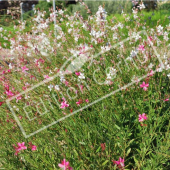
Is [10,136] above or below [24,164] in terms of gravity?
above

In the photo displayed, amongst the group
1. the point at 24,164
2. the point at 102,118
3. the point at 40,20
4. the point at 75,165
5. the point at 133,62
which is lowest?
the point at 24,164

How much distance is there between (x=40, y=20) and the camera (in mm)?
3906

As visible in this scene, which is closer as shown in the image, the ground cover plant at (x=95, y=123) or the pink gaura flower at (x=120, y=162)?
the pink gaura flower at (x=120, y=162)

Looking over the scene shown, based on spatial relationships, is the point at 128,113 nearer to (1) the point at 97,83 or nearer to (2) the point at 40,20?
(1) the point at 97,83

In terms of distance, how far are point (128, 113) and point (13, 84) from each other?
1.51 metres

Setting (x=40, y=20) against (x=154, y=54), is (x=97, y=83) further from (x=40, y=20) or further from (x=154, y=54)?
(x=40, y=20)

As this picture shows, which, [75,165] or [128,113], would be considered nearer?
[75,165]

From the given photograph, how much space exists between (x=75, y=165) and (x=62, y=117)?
0.55m

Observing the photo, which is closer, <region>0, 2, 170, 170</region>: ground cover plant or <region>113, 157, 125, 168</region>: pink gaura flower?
<region>113, 157, 125, 168</region>: pink gaura flower

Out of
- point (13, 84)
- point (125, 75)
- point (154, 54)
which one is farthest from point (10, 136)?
point (154, 54)

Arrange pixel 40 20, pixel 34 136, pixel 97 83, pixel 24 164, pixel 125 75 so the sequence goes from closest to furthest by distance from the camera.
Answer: pixel 24 164 < pixel 34 136 < pixel 97 83 < pixel 125 75 < pixel 40 20

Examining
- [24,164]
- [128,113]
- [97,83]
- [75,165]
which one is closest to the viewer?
[75,165]

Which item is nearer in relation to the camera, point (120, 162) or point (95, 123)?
point (120, 162)

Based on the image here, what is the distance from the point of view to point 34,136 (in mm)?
2188
